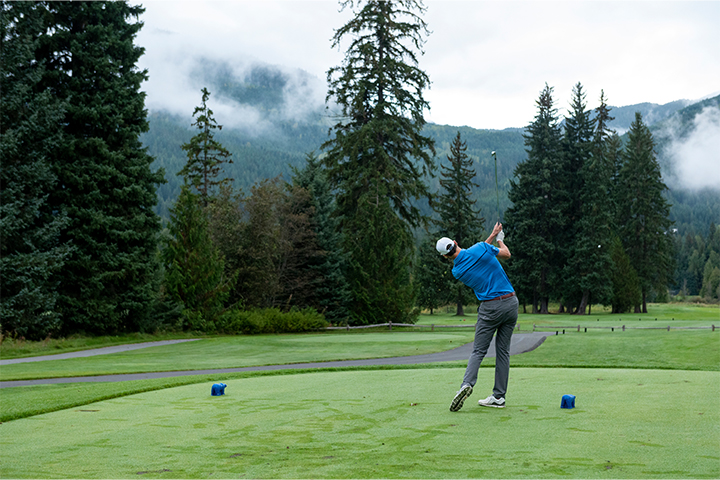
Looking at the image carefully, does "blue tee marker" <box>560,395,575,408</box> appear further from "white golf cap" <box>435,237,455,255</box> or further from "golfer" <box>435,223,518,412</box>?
"white golf cap" <box>435,237,455,255</box>

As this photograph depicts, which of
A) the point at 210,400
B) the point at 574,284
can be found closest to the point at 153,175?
the point at 210,400

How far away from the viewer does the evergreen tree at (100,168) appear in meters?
28.6

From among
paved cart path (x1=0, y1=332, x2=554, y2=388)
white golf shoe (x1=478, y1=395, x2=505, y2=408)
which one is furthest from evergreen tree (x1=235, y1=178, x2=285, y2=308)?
white golf shoe (x1=478, y1=395, x2=505, y2=408)

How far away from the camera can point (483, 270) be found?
7133 millimetres

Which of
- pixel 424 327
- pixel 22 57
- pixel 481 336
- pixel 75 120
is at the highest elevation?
pixel 22 57

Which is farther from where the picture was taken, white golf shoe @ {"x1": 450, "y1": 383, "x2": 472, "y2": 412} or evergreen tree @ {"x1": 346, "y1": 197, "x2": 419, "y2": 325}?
evergreen tree @ {"x1": 346, "y1": 197, "x2": 419, "y2": 325}

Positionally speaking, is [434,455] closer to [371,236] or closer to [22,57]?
[22,57]

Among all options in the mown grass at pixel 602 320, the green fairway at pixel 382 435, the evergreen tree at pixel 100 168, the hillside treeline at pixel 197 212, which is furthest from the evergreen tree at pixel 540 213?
the green fairway at pixel 382 435

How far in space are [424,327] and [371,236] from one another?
6785mm

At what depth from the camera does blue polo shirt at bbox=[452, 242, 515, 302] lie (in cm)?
709

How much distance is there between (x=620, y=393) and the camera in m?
7.68

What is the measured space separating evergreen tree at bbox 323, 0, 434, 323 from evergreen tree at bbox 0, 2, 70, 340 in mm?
17680

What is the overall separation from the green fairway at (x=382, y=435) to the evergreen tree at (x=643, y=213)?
66.2 meters

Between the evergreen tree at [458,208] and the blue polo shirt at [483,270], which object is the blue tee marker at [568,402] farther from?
the evergreen tree at [458,208]
